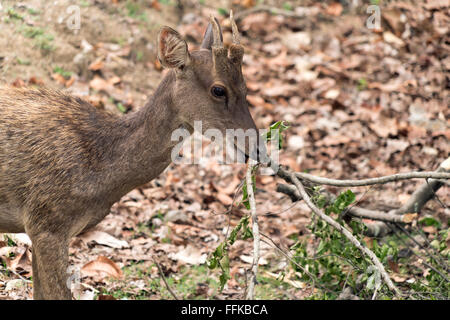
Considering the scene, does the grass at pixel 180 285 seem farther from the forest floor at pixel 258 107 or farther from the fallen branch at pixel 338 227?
the fallen branch at pixel 338 227

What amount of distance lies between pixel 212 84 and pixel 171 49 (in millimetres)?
356

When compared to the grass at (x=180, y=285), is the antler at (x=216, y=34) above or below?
above

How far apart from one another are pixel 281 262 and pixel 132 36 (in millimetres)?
4205

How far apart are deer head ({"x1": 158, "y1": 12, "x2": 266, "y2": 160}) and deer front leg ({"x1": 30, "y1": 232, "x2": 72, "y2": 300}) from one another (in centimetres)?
118

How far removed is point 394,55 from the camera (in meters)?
9.55

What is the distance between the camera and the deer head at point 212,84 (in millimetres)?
4145

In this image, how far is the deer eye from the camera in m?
4.16

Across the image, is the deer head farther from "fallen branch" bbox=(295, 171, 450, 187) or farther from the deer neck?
"fallen branch" bbox=(295, 171, 450, 187)

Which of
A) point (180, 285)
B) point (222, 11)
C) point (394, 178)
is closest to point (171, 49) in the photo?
point (394, 178)

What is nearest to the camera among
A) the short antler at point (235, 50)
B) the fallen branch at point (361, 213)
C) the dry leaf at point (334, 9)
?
the short antler at point (235, 50)

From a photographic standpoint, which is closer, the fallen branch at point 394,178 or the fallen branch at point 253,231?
the fallen branch at point 253,231

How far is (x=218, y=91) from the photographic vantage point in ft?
13.7

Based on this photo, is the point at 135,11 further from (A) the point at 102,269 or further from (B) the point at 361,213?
(B) the point at 361,213

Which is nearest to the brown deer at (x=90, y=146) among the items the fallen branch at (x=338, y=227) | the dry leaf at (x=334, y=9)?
the fallen branch at (x=338, y=227)
